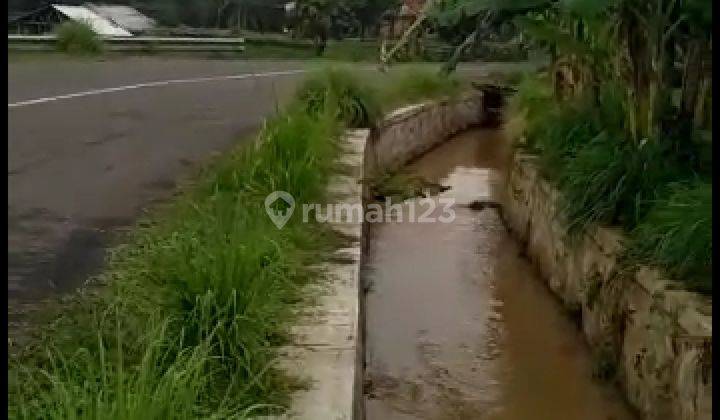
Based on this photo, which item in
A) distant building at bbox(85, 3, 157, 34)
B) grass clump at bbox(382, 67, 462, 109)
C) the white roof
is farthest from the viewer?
distant building at bbox(85, 3, 157, 34)

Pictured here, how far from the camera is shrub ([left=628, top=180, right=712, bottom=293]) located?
5.64 metres

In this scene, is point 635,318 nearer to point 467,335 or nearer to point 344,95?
point 467,335

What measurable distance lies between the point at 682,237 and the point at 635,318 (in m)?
0.60

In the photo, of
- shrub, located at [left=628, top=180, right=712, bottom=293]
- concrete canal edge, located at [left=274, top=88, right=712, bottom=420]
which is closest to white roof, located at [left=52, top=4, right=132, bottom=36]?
concrete canal edge, located at [left=274, top=88, right=712, bottom=420]

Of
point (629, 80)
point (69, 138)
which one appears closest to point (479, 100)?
point (69, 138)

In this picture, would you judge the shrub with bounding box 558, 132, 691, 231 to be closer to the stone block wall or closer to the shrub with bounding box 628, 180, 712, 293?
the shrub with bounding box 628, 180, 712, 293

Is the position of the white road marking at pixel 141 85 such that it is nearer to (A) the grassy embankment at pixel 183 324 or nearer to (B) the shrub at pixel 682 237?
(A) the grassy embankment at pixel 183 324

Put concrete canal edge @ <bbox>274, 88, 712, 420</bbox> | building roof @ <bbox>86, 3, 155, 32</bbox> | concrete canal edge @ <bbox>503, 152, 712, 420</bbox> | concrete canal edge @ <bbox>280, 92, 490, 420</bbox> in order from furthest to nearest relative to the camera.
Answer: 1. building roof @ <bbox>86, 3, 155, 32</bbox>
2. concrete canal edge @ <bbox>503, 152, 712, 420</bbox>
3. concrete canal edge @ <bbox>274, 88, 712, 420</bbox>
4. concrete canal edge @ <bbox>280, 92, 490, 420</bbox>

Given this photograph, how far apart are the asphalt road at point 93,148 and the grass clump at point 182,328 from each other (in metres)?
0.45

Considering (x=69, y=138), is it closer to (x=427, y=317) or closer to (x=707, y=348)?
(x=427, y=317)

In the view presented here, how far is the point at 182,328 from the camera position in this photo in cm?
445

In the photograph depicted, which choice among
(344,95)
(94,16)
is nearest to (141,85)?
(344,95)

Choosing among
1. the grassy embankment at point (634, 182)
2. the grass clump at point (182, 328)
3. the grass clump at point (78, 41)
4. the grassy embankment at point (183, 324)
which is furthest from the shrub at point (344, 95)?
the grass clump at point (78, 41)

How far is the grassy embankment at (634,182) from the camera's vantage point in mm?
5777
